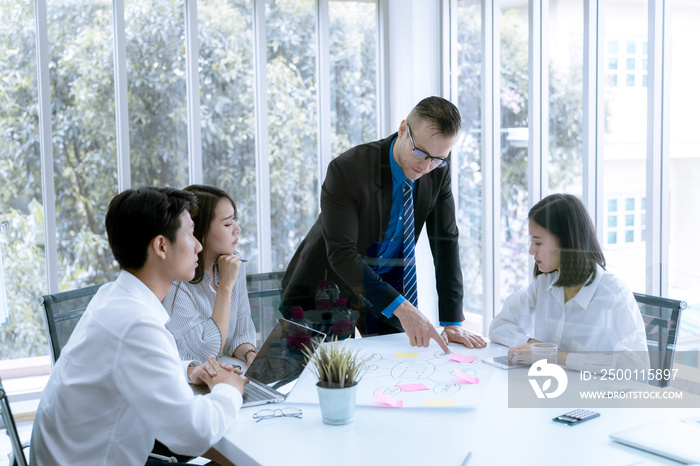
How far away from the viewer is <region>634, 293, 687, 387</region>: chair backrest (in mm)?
1730

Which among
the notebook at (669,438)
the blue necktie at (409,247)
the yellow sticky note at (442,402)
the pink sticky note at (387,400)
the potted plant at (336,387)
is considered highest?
the blue necktie at (409,247)

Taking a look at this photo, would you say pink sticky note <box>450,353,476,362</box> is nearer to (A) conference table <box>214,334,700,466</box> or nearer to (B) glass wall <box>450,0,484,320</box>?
(A) conference table <box>214,334,700,466</box>

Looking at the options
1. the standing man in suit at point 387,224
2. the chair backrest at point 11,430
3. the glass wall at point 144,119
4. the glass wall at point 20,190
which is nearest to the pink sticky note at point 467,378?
the standing man in suit at point 387,224

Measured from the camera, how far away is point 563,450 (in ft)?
3.68

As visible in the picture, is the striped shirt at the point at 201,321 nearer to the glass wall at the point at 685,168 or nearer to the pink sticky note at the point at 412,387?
the pink sticky note at the point at 412,387

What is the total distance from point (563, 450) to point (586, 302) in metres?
0.88

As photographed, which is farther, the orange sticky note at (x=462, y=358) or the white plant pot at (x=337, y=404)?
the orange sticky note at (x=462, y=358)

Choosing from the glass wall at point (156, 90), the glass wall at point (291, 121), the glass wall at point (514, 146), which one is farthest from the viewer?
the glass wall at point (291, 121)

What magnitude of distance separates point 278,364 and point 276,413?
0.27m

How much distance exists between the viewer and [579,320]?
1924mm

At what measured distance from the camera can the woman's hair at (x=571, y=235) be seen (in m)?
1.99

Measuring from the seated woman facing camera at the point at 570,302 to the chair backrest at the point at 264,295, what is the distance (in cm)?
87

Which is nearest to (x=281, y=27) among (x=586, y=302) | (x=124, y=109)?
(x=124, y=109)

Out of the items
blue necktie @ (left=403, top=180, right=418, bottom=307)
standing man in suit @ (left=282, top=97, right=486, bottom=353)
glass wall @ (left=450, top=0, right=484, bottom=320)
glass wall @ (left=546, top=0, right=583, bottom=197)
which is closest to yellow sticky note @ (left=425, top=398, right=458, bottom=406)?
standing man in suit @ (left=282, top=97, right=486, bottom=353)
